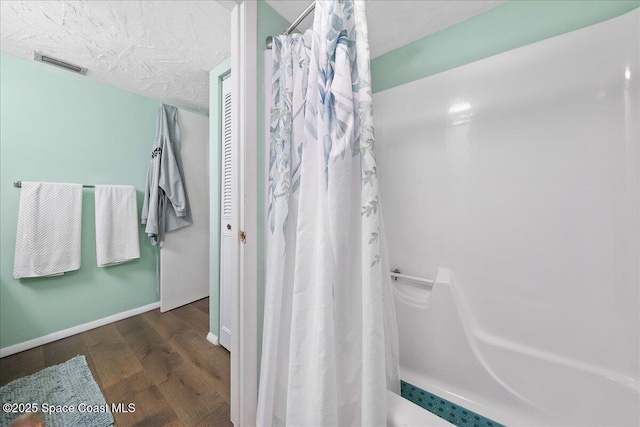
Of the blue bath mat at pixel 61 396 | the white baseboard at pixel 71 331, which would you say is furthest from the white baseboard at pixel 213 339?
the white baseboard at pixel 71 331

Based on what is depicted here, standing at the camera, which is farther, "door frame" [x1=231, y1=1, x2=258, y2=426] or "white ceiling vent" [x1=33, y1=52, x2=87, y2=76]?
"white ceiling vent" [x1=33, y1=52, x2=87, y2=76]

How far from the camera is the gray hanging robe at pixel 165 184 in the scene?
75.6 inches

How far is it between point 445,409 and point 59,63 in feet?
10.1

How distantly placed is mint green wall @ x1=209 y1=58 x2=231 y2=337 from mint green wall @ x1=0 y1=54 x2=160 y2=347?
0.95 metres

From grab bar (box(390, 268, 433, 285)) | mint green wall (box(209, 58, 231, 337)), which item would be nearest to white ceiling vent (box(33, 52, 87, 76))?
mint green wall (box(209, 58, 231, 337))

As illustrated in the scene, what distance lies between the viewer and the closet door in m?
1.54

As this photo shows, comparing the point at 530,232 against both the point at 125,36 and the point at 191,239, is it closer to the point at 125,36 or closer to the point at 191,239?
the point at 125,36

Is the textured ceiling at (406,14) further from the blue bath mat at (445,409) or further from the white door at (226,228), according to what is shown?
the blue bath mat at (445,409)

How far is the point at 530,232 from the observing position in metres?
0.94

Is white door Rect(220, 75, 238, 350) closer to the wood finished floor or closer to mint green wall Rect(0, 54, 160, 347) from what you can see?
the wood finished floor

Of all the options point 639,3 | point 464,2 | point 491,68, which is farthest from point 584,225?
point 464,2

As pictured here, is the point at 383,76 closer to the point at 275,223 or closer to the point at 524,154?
the point at 524,154

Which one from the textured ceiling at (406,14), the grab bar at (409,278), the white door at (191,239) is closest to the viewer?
the textured ceiling at (406,14)

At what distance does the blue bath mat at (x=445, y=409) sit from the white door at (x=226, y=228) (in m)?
1.19
